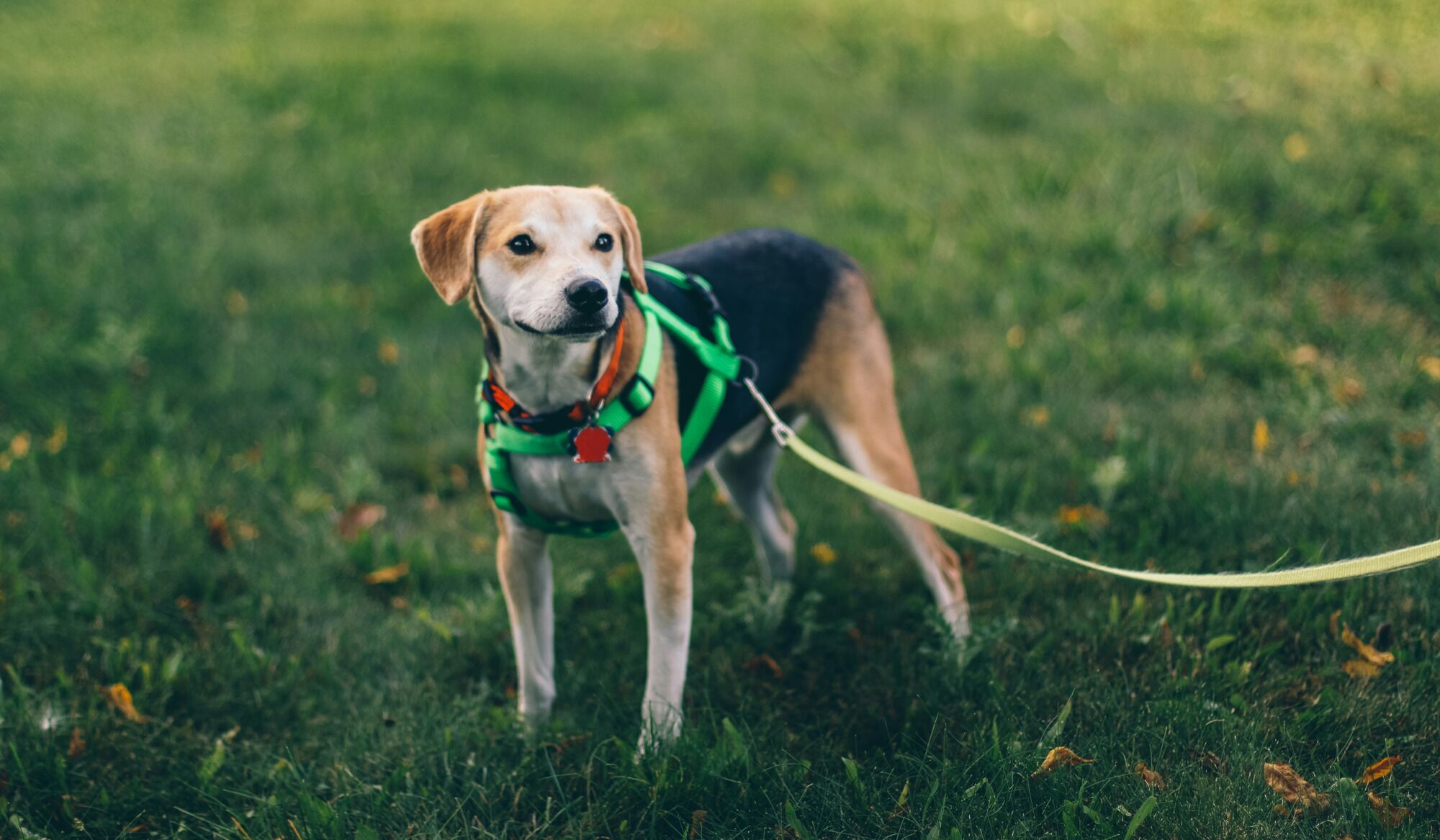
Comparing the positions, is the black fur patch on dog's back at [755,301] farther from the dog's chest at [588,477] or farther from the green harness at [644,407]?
the dog's chest at [588,477]

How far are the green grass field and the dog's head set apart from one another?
1.24m

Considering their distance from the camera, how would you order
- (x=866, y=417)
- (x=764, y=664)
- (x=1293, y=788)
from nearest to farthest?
(x=1293, y=788) → (x=764, y=664) → (x=866, y=417)

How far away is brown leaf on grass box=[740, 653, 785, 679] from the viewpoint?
341cm

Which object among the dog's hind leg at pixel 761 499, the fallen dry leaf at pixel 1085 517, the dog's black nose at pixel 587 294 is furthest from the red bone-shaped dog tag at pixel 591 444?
the fallen dry leaf at pixel 1085 517

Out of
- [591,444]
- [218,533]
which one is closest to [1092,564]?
[591,444]

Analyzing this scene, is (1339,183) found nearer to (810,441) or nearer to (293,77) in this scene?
(810,441)

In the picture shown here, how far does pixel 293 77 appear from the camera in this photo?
8.64 metres

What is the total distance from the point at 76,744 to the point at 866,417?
271 cm

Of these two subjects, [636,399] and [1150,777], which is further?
[636,399]

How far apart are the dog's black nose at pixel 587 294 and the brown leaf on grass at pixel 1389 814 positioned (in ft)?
7.65

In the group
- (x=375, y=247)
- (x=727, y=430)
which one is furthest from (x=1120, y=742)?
(x=375, y=247)

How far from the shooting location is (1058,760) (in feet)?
9.15

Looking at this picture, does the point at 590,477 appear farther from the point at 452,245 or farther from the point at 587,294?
the point at 452,245

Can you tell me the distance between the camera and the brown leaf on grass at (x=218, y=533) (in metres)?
4.12
